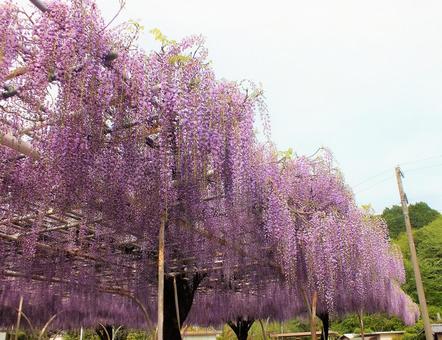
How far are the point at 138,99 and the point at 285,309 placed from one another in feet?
41.4

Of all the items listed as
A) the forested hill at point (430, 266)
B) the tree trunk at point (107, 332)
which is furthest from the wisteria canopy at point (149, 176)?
the forested hill at point (430, 266)

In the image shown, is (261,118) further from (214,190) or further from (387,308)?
(387,308)

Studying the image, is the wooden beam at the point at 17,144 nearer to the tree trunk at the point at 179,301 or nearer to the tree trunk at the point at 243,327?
the tree trunk at the point at 179,301

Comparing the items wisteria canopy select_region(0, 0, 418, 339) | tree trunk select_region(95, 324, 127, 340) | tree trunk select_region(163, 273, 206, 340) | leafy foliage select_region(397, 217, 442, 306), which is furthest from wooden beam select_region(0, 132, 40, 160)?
leafy foliage select_region(397, 217, 442, 306)

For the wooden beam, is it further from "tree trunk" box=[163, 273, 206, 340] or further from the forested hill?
the forested hill

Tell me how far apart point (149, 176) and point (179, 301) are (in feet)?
14.6

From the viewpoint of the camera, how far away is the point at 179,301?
30.3ft

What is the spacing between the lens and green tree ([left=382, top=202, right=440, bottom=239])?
3741 cm

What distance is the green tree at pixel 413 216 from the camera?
123 feet

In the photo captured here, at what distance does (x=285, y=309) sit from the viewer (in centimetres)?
1585

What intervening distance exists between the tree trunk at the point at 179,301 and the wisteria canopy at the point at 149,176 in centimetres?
3

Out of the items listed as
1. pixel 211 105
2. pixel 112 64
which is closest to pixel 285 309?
pixel 211 105

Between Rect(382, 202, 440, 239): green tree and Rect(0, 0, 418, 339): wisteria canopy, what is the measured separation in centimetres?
2840

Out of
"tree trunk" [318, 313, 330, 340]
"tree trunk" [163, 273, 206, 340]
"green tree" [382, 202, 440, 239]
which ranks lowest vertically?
"tree trunk" [318, 313, 330, 340]
